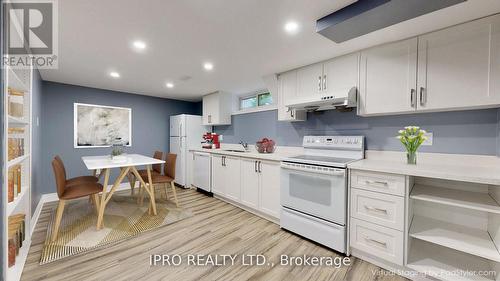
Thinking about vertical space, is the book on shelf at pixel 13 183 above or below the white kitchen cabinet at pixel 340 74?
below

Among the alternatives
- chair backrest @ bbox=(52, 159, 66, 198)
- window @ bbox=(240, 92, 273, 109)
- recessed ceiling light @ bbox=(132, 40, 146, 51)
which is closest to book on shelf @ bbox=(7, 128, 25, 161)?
chair backrest @ bbox=(52, 159, 66, 198)

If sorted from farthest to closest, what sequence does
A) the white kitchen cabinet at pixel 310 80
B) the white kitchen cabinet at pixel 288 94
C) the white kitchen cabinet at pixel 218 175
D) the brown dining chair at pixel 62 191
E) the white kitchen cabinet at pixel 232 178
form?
the white kitchen cabinet at pixel 218 175
the white kitchen cabinet at pixel 232 178
the white kitchen cabinet at pixel 288 94
the white kitchen cabinet at pixel 310 80
the brown dining chair at pixel 62 191

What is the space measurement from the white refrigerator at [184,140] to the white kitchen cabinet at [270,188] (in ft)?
7.06

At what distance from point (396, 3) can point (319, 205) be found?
5.89ft

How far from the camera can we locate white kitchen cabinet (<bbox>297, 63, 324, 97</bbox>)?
7.98ft

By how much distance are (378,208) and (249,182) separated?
5.49 feet

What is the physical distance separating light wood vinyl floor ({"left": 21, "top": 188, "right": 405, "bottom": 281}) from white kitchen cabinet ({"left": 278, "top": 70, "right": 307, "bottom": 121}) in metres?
1.52

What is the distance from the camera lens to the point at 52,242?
81.1 inches

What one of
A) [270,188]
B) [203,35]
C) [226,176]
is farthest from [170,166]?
[203,35]

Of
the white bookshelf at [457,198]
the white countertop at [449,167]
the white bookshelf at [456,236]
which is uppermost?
the white countertop at [449,167]

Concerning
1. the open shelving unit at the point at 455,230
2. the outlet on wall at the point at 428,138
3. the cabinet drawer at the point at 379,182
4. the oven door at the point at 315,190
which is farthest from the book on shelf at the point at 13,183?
the outlet on wall at the point at 428,138

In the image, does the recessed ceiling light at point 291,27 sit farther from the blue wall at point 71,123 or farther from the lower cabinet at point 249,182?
the blue wall at point 71,123

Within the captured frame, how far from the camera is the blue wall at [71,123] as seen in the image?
A: 343cm

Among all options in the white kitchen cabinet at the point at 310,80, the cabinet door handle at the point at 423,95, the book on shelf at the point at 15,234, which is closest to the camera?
the book on shelf at the point at 15,234
